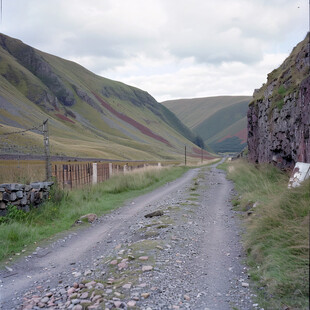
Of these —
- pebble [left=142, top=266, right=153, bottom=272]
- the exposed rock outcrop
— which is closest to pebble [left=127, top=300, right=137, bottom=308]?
pebble [left=142, top=266, right=153, bottom=272]

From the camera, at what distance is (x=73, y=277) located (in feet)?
17.5

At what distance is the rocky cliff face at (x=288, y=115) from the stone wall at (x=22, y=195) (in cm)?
824

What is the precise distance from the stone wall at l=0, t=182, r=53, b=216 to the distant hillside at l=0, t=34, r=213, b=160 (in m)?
55.2

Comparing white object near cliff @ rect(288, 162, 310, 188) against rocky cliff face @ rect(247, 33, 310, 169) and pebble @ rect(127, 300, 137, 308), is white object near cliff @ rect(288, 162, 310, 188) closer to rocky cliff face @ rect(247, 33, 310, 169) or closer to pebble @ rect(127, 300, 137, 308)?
rocky cliff face @ rect(247, 33, 310, 169)

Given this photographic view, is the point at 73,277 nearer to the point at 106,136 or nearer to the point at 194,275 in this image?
the point at 194,275

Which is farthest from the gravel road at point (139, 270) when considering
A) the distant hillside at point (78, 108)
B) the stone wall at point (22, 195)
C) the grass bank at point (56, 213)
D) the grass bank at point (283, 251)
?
the distant hillside at point (78, 108)

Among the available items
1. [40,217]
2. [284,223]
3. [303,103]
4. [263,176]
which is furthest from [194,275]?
[263,176]

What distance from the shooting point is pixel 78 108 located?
11275cm

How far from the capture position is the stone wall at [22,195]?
9.00m

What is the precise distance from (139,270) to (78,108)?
369 ft

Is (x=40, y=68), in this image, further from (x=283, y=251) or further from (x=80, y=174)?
(x=283, y=251)

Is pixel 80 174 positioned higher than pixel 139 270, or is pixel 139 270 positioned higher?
pixel 80 174

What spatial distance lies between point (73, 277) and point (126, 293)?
145 centimetres

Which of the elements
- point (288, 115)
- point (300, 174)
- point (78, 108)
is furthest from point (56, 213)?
point (78, 108)
